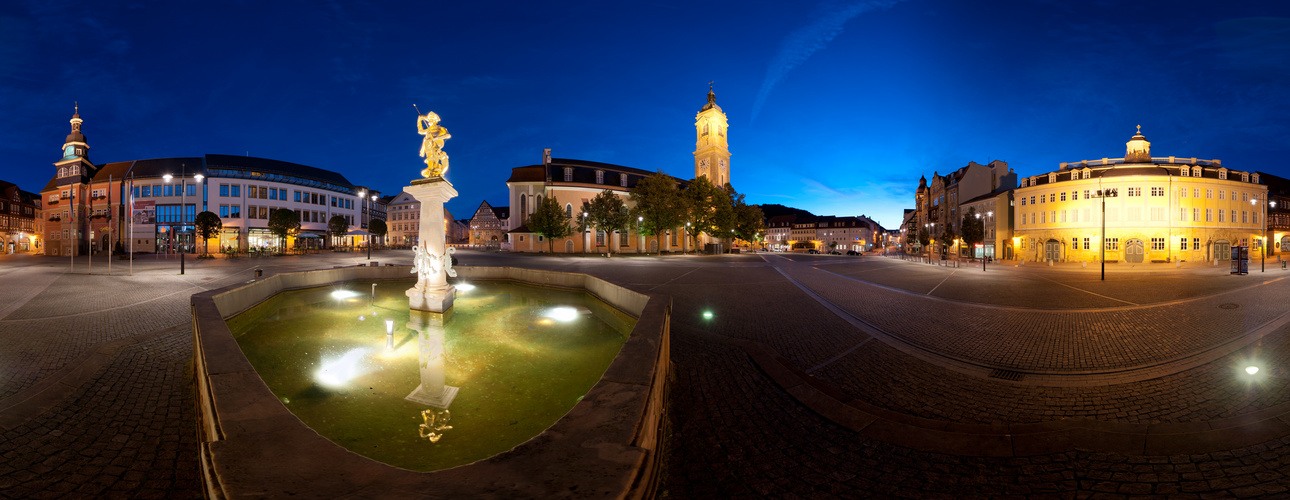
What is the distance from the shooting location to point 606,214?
5556 cm

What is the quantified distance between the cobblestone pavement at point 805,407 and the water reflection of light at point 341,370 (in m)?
1.40

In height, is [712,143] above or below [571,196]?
above

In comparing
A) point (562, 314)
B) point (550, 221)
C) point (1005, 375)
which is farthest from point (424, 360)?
point (550, 221)

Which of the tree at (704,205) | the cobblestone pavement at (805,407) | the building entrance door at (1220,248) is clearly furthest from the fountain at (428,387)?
the building entrance door at (1220,248)

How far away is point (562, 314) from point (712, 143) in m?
64.5

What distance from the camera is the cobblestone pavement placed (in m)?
3.68

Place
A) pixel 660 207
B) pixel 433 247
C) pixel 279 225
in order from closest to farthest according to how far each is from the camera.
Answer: pixel 433 247, pixel 279 225, pixel 660 207

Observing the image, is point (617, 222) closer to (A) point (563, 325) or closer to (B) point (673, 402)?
(A) point (563, 325)

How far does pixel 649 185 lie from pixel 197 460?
52760 mm

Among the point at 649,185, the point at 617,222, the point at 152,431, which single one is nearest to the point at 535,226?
the point at 617,222

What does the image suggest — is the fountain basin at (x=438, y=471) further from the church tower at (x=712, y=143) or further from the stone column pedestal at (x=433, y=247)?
the church tower at (x=712, y=143)

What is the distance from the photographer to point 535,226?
54375 millimetres

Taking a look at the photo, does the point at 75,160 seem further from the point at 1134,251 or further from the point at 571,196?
the point at 1134,251

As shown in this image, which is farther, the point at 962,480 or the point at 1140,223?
the point at 1140,223
